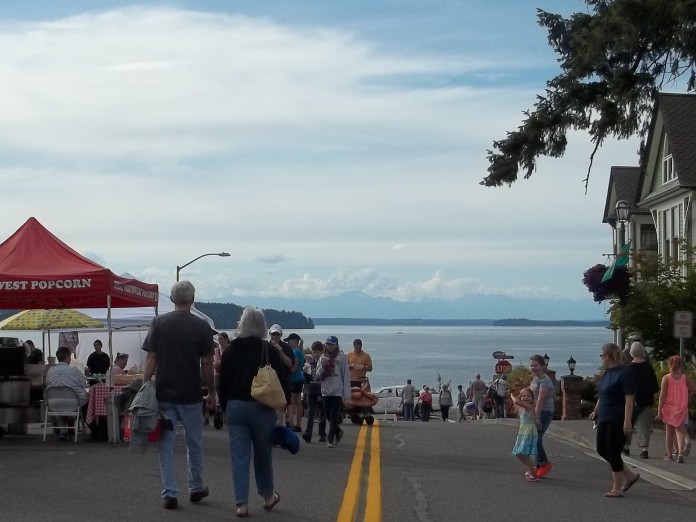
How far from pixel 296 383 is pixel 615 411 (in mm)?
8253

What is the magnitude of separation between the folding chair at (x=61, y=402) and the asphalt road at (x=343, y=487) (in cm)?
51

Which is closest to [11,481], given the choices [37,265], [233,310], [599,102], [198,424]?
[198,424]

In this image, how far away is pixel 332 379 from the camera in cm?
1720

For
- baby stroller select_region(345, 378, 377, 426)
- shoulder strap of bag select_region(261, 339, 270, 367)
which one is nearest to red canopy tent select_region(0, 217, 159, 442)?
baby stroller select_region(345, 378, 377, 426)

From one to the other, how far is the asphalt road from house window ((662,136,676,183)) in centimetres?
1943

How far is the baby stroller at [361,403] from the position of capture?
22842mm

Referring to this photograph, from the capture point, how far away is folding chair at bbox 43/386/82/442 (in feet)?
57.0

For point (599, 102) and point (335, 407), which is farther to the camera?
point (599, 102)

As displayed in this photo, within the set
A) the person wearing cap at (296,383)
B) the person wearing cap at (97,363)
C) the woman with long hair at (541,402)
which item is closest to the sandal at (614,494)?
the woman with long hair at (541,402)

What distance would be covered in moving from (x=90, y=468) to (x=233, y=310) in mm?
104008

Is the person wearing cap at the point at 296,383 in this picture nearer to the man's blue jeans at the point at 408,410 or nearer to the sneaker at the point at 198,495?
the sneaker at the point at 198,495

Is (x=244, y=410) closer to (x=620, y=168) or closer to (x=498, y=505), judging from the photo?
(x=498, y=505)

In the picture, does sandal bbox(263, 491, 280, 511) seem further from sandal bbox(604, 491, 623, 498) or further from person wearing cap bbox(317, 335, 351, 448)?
person wearing cap bbox(317, 335, 351, 448)

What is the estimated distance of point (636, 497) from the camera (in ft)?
40.0
